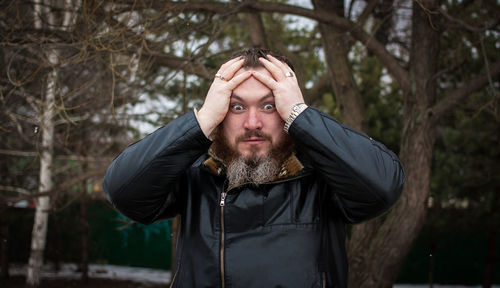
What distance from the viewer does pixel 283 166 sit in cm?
202

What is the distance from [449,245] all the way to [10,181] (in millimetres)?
11045

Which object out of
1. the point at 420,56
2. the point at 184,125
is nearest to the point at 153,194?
the point at 184,125

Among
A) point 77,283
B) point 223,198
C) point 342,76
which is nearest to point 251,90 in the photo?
point 223,198

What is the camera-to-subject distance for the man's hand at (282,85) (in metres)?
1.90

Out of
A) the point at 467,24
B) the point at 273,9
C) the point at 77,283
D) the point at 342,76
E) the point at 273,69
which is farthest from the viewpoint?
the point at 77,283

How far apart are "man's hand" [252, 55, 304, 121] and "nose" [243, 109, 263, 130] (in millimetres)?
119

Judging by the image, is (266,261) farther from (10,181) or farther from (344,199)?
(10,181)

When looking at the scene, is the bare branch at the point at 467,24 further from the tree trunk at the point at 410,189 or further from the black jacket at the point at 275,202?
the black jacket at the point at 275,202

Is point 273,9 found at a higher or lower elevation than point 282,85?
higher

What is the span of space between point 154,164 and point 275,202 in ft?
1.77

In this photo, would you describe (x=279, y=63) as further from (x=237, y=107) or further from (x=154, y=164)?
(x=154, y=164)

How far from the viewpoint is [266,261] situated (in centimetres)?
182

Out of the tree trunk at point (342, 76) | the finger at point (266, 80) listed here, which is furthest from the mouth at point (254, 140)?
the tree trunk at point (342, 76)

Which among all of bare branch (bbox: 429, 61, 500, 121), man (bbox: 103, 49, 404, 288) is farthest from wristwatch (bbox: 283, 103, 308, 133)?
bare branch (bbox: 429, 61, 500, 121)
